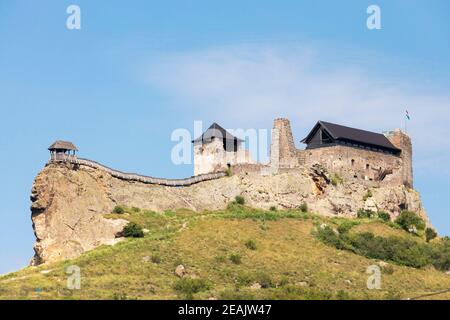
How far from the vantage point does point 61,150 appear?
3573 inches

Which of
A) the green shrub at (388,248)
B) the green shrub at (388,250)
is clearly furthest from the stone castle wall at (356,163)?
the green shrub at (388,250)

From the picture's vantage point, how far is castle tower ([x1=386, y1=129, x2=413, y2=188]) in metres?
110

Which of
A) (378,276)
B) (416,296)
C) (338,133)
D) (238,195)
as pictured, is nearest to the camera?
(416,296)

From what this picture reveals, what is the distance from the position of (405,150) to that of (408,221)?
10610mm

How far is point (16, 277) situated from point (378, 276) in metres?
28.0

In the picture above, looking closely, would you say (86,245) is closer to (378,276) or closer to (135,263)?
(135,263)

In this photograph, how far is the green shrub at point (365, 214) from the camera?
103m

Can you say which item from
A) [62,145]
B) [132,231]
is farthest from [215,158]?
[62,145]

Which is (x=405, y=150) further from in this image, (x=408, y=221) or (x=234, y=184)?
(x=234, y=184)

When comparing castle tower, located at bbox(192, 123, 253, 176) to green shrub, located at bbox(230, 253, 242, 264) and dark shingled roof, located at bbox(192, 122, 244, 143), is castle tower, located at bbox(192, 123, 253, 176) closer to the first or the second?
dark shingled roof, located at bbox(192, 122, 244, 143)

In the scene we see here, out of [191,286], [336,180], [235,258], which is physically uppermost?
[336,180]

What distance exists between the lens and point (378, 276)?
87.7 meters

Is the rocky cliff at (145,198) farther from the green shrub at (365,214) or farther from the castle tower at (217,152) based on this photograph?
the castle tower at (217,152)
